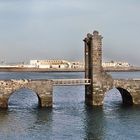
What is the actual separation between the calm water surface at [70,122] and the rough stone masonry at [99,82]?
198cm

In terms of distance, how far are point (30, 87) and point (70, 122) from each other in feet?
41.3

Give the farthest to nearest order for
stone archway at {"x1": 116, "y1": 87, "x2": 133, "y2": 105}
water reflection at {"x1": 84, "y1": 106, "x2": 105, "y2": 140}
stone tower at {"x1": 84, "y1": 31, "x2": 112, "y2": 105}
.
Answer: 1. stone archway at {"x1": 116, "y1": 87, "x2": 133, "y2": 105}
2. stone tower at {"x1": 84, "y1": 31, "x2": 112, "y2": 105}
3. water reflection at {"x1": 84, "y1": 106, "x2": 105, "y2": 140}

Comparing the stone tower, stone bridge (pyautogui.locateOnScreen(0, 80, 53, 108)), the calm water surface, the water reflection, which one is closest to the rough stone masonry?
the stone tower

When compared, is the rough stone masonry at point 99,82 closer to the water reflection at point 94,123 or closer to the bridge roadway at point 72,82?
the bridge roadway at point 72,82

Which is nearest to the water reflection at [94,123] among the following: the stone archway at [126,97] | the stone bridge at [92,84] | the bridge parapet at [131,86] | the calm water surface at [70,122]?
the calm water surface at [70,122]

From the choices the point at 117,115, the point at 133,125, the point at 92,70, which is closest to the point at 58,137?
the point at 133,125

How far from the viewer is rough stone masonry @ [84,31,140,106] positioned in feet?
245

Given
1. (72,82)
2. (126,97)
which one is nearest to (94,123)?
(72,82)

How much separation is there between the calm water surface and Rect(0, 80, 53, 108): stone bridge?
1.41m

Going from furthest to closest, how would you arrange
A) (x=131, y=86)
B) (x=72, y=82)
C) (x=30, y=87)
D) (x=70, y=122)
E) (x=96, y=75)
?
(x=72, y=82)
(x=131, y=86)
(x=96, y=75)
(x=30, y=87)
(x=70, y=122)

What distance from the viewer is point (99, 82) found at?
75000 millimetres

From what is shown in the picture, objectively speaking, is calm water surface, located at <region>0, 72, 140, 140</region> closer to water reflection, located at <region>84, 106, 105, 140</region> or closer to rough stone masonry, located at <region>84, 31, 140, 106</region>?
water reflection, located at <region>84, 106, 105, 140</region>

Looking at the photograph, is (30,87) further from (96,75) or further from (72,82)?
(96,75)

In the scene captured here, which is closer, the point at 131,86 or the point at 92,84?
the point at 92,84
